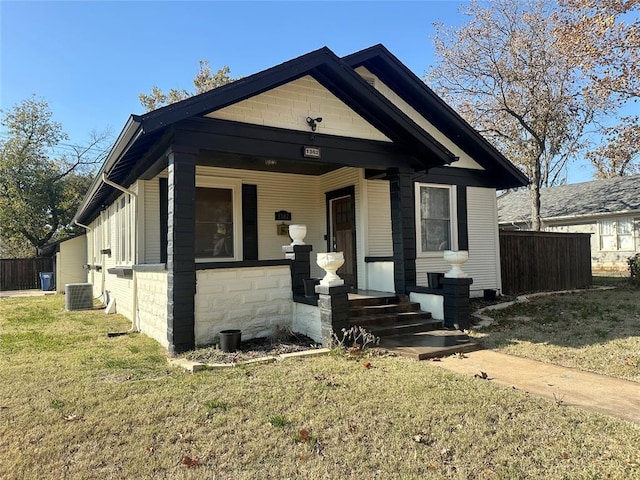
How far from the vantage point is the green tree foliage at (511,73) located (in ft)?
52.9

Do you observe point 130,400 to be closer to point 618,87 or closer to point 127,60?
point 127,60

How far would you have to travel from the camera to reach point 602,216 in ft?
63.8

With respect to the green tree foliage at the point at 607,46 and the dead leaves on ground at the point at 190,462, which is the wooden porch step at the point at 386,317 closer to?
the dead leaves on ground at the point at 190,462

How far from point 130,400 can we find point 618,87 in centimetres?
1756

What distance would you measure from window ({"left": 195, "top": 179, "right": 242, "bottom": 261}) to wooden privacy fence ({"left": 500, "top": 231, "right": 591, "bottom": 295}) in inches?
272

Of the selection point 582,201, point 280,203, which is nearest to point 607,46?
point 582,201

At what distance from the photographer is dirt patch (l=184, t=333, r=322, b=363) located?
5.45 m

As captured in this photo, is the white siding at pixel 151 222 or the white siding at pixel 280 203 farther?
the white siding at pixel 280 203

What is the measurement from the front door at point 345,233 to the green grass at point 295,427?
4.20 meters

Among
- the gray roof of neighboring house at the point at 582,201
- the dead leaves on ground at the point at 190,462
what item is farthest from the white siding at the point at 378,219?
the gray roof of neighboring house at the point at 582,201

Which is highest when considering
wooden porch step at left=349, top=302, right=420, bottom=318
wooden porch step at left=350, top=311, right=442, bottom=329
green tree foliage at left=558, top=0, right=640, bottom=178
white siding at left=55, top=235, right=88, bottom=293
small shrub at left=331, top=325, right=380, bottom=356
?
green tree foliage at left=558, top=0, right=640, bottom=178

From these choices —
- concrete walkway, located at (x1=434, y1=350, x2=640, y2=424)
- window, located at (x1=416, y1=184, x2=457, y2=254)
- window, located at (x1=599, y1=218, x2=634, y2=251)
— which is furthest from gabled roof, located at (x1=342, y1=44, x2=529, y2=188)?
window, located at (x1=599, y1=218, x2=634, y2=251)

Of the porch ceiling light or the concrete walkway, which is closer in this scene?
the concrete walkway

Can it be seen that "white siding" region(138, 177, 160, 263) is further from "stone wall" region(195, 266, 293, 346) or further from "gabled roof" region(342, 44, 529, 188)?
"gabled roof" region(342, 44, 529, 188)
